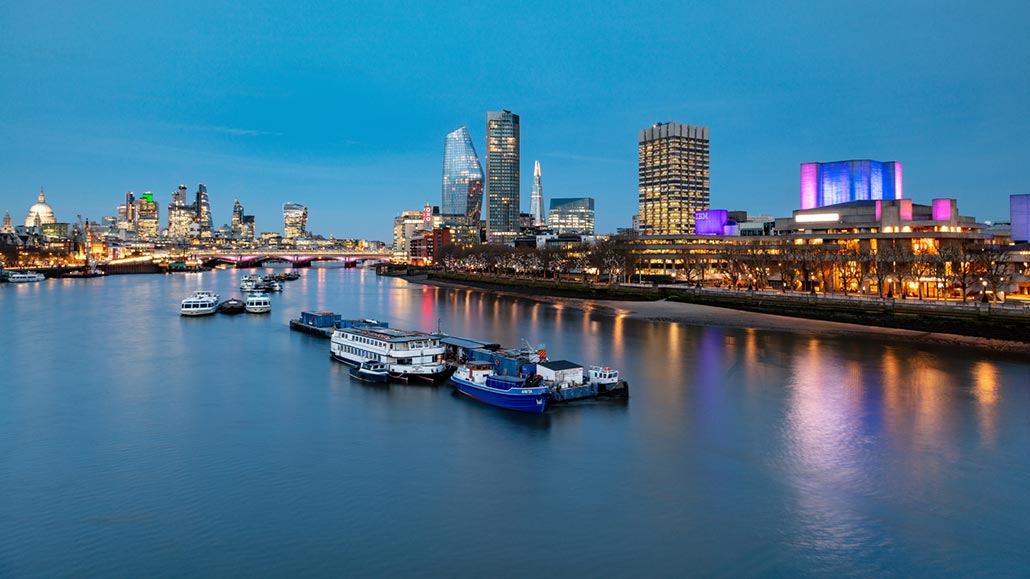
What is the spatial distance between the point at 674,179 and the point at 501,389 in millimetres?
171199

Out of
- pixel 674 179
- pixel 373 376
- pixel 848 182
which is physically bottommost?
pixel 373 376

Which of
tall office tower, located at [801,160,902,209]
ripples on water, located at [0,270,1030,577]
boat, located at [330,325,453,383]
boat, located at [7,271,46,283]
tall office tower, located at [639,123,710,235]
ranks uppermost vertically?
tall office tower, located at [639,123,710,235]

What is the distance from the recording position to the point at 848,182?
309 feet

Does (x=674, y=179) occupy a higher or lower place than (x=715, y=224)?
higher

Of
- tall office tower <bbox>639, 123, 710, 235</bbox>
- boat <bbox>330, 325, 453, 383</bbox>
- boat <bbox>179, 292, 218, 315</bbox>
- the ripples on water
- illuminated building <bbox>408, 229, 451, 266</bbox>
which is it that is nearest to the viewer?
the ripples on water

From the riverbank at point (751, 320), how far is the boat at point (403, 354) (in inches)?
1069

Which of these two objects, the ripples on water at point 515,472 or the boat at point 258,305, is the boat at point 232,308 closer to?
the boat at point 258,305

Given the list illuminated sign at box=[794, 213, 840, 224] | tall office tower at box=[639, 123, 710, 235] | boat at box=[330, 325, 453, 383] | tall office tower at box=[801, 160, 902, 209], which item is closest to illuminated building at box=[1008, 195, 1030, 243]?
illuminated sign at box=[794, 213, 840, 224]

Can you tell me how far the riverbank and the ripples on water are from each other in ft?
23.9

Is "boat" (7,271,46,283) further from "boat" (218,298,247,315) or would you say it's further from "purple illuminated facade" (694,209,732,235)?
"purple illuminated facade" (694,209,732,235)

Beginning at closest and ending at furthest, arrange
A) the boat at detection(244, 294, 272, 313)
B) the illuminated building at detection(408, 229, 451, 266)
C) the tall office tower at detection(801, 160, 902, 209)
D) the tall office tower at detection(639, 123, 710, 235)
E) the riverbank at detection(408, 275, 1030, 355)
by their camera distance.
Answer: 1. the riverbank at detection(408, 275, 1030, 355)
2. the boat at detection(244, 294, 272, 313)
3. the tall office tower at detection(801, 160, 902, 209)
4. the illuminated building at detection(408, 229, 451, 266)
5. the tall office tower at detection(639, 123, 710, 235)

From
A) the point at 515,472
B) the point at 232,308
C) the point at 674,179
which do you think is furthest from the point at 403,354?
the point at 674,179

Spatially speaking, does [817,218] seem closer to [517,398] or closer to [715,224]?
[715,224]

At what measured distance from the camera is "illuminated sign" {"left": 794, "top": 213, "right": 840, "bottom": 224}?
7912 cm
